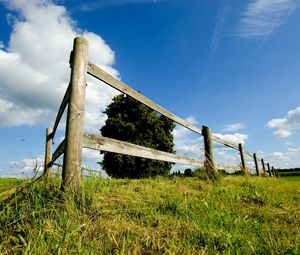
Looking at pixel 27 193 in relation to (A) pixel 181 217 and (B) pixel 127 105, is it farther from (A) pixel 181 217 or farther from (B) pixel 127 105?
(B) pixel 127 105

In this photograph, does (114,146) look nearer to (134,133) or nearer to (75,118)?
(75,118)

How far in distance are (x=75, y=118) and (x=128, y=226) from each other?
1.35 meters

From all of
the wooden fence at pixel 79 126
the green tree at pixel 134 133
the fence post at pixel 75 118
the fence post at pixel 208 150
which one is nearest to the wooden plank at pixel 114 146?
the wooden fence at pixel 79 126

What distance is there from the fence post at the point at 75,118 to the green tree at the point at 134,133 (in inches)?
660

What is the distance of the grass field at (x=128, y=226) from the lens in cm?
185

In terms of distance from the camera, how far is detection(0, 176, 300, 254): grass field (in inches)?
72.9

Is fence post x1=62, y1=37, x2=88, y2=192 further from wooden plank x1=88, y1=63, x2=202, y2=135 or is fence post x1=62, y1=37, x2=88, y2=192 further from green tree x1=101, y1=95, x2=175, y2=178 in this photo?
green tree x1=101, y1=95, x2=175, y2=178

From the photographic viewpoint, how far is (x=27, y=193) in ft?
8.58

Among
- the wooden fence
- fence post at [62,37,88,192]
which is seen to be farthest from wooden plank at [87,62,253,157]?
fence post at [62,37,88,192]

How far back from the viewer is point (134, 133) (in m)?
21.5

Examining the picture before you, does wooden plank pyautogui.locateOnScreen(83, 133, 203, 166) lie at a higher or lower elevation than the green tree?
lower

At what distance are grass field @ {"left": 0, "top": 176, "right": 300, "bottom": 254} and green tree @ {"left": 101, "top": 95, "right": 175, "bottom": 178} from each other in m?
16.7

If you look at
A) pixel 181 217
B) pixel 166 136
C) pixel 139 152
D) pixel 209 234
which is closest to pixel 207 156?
pixel 139 152

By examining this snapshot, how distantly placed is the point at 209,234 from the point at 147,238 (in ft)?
1.90
